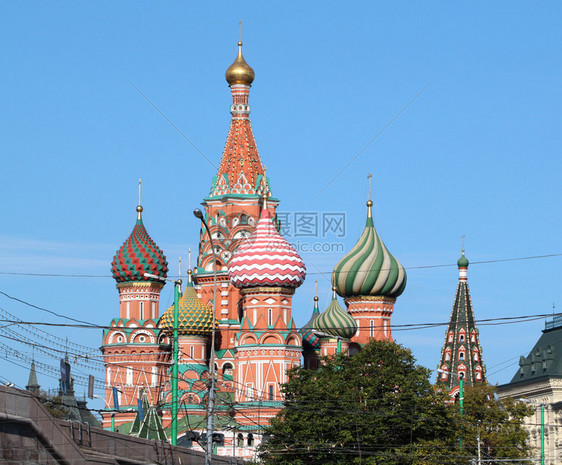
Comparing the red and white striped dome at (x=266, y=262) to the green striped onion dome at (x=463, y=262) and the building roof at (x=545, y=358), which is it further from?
the building roof at (x=545, y=358)

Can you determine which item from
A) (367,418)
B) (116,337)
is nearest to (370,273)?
(116,337)

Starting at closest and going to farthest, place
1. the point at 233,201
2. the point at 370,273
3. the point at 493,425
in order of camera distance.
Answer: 1. the point at 493,425
2. the point at 233,201
3. the point at 370,273

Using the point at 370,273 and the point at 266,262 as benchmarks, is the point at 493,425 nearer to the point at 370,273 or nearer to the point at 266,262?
the point at 266,262

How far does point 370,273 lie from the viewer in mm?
82062

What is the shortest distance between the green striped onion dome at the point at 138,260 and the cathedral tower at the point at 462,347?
1786 cm

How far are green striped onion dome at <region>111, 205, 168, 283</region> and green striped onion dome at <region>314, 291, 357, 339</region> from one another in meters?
8.66

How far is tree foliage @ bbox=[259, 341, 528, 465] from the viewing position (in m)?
52.7

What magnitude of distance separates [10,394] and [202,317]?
41628 mm

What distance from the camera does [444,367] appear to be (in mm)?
86750

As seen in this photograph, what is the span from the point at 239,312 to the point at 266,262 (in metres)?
6.88

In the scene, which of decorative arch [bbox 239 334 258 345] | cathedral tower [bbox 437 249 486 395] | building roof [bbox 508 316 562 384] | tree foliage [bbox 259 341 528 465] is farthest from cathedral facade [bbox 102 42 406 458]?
tree foliage [bbox 259 341 528 465]

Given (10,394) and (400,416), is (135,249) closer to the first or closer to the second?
(400,416)

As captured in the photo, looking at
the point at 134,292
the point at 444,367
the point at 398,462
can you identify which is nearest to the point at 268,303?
the point at 134,292

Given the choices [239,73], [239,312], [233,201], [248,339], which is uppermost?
[239,73]
